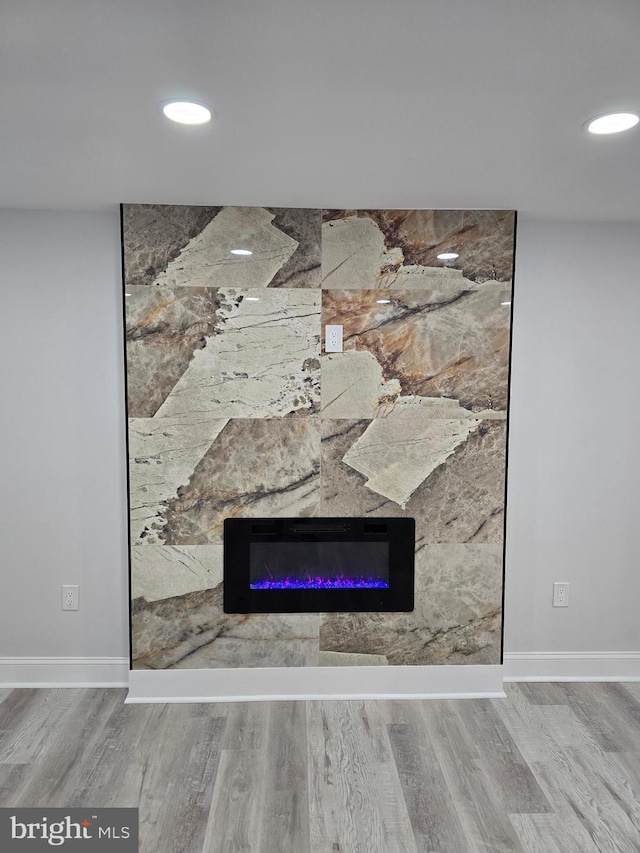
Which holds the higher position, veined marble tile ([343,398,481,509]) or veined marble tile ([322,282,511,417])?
veined marble tile ([322,282,511,417])

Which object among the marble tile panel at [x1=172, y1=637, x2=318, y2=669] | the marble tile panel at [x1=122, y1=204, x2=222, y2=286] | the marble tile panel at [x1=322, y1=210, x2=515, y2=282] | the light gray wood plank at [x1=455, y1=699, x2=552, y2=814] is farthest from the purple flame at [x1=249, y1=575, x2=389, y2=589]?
the marble tile panel at [x1=122, y1=204, x2=222, y2=286]

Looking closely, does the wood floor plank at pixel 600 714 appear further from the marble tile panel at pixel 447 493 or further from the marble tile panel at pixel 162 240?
the marble tile panel at pixel 162 240

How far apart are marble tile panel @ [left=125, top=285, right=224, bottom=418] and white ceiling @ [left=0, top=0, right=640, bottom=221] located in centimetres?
44

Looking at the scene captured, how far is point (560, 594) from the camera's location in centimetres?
306

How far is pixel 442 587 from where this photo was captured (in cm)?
287

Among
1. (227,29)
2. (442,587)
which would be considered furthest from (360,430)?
(227,29)

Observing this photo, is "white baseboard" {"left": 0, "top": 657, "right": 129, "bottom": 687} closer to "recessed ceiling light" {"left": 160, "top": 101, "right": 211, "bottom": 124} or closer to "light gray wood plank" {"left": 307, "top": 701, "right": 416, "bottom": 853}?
"light gray wood plank" {"left": 307, "top": 701, "right": 416, "bottom": 853}

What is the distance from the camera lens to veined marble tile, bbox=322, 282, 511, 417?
2.77 meters

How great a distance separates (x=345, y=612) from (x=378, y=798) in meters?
0.85

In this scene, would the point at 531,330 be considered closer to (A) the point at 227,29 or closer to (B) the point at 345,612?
(B) the point at 345,612

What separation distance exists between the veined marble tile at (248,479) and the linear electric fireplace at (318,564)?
0.25 feet

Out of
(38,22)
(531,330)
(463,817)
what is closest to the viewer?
(38,22)

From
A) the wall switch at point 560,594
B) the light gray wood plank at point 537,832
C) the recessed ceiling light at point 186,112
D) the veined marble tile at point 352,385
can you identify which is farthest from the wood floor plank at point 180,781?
the recessed ceiling light at point 186,112

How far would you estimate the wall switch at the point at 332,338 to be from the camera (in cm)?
276
